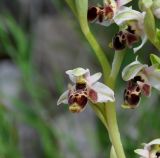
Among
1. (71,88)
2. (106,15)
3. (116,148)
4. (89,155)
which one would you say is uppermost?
(106,15)

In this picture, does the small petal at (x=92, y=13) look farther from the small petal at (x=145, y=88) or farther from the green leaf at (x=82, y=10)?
the small petal at (x=145, y=88)

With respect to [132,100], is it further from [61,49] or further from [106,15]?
[61,49]

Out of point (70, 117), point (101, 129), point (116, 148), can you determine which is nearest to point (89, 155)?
point (70, 117)

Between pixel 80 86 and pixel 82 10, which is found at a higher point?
pixel 82 10

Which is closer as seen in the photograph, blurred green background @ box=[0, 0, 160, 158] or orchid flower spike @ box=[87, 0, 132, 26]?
orchid flower spike @ box=[87, 0, 132, 26]

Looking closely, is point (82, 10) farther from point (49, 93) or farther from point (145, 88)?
point (49, 93)

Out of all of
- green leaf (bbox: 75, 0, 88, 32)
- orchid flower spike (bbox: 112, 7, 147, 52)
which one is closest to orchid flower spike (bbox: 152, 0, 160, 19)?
orchid flower spike (bbox: 112, 7, 147, 52)

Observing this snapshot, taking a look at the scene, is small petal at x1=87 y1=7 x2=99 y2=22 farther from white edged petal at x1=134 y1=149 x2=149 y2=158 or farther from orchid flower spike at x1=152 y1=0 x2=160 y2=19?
white edged petal at x1=134 y1=149 x2=149 y2=158

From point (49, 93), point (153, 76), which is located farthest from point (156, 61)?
point (49, 93)
